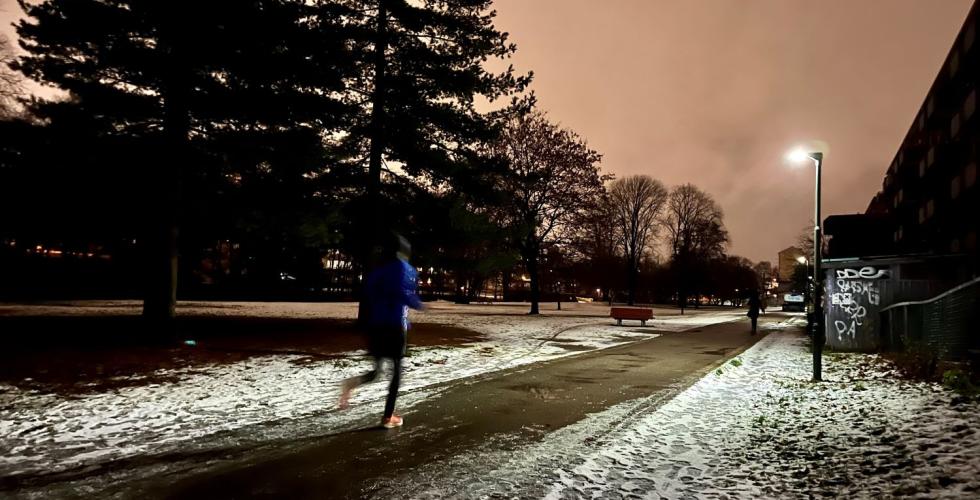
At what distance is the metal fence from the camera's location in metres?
9.10

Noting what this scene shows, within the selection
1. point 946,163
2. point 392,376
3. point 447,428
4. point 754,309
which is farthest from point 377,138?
point 946,163

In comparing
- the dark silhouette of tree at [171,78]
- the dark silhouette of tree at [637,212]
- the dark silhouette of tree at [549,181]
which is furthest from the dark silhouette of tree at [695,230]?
the dark silhouette of tree at [171,78]

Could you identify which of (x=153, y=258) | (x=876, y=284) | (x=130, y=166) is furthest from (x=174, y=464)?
(x=876, y=284)

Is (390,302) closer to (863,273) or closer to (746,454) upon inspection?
(746,454)

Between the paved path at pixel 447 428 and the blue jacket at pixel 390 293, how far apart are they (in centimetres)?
123

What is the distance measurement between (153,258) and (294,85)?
518 centimetres

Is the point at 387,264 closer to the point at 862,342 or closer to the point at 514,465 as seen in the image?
the point at 514,465

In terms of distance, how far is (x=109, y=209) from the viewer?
1286 cm

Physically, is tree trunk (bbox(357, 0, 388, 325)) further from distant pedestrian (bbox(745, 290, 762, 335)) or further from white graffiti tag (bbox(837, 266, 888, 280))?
distant pedestrian (bbox(745, 290, 762, 335))

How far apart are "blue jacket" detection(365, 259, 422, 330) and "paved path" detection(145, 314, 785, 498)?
4.03 feet

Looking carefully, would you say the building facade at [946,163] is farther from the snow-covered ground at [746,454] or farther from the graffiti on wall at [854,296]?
the snow-covered ground at [746,454]

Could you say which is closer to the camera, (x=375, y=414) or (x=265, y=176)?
(x=375, y=414)

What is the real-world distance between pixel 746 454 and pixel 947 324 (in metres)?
7.56

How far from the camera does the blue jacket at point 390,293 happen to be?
552 cm
